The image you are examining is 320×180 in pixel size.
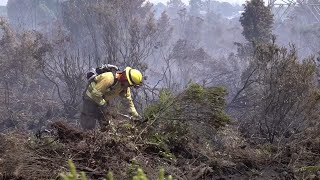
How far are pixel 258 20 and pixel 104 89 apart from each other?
1094 centimetres

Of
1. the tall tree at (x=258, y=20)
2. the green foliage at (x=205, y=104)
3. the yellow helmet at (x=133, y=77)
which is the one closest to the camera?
the green foliage at (x=205, y=104)

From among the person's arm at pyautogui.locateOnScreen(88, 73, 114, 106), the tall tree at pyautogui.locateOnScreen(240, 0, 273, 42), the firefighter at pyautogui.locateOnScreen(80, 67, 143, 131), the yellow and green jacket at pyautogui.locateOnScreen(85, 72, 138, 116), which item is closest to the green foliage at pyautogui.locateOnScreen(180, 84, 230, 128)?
the firefighter at pyautogui.locateOnScreen(80, 67, 143, 131)

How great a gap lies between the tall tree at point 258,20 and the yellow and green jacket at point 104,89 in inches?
411

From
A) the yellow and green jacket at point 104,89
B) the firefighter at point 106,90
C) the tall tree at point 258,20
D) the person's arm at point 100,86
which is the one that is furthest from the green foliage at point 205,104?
the tall tree at point 258,20

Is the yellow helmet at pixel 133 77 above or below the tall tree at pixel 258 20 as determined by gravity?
below

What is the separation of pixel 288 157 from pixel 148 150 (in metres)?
1.88

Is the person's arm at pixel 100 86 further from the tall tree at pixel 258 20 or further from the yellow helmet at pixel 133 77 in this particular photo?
the tall tree at pixel 258 20

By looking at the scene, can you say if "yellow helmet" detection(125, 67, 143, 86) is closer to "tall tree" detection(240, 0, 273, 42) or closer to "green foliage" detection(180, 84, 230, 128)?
"green foliage" detection(180, 84, 230, 128)

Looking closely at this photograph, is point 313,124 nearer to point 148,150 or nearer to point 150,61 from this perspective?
point 148,150

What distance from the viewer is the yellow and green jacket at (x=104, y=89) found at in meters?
5.64

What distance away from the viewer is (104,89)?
5695 millimetres

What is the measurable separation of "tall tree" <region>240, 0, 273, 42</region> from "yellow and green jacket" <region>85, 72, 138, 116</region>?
34.2ft

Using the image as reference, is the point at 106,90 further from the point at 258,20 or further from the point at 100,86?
the point at 258,20

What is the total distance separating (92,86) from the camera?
225 inches
